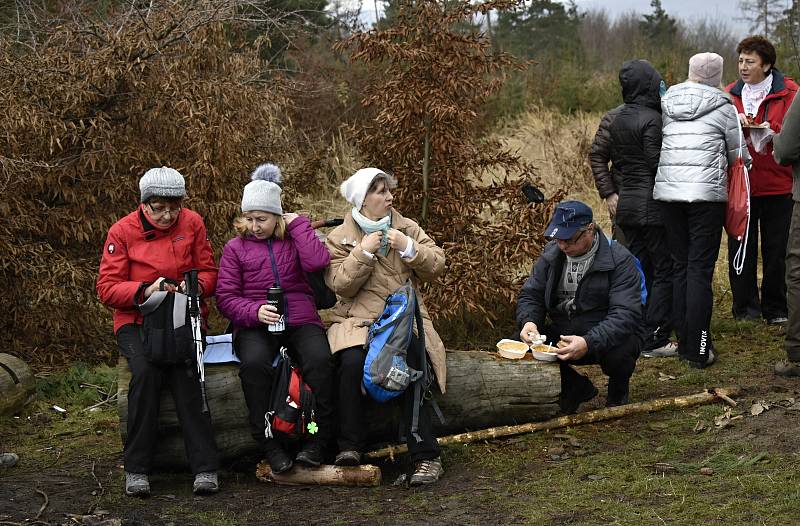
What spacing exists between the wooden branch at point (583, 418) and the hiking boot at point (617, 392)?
139mm

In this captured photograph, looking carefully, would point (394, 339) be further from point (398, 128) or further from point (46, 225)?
point (46, 225)

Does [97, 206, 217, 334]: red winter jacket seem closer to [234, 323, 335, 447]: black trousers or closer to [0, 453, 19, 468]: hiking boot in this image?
[234, 323, 335, 447]: black trousers

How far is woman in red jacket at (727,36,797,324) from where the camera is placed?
307 inches

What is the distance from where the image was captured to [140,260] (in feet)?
18.3

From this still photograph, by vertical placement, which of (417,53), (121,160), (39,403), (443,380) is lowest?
(39,403)

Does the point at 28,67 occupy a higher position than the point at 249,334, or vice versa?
the point at 28,67

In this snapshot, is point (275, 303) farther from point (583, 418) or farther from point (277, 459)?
point (583, 418)

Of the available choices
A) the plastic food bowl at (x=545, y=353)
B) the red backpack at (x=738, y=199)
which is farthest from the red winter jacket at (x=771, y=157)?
the plastic food bowl at (x=545, y=353)

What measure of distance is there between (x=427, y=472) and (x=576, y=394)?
1286 millimetres

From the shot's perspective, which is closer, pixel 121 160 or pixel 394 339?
pixel 394 339

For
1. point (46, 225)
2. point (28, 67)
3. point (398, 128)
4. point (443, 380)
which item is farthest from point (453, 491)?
point (28, 67)

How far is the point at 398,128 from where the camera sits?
7953 millimetres

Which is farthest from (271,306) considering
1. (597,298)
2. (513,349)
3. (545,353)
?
(597,298)

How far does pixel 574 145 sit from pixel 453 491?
1002cm
